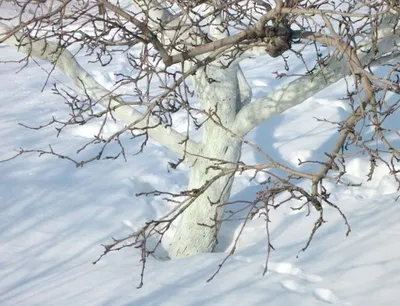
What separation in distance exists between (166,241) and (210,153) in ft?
3.66

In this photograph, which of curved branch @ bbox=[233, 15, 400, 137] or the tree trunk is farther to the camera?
the tree trunk

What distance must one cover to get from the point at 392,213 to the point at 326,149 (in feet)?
6.96

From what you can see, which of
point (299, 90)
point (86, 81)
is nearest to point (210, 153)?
point (299, 90)

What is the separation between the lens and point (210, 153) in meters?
5.25

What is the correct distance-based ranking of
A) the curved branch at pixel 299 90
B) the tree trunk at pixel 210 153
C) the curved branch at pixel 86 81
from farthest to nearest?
the tree trunk at pixel 210 153, the curved branch at pixel 86 81, the curved branch at pixel 299 90

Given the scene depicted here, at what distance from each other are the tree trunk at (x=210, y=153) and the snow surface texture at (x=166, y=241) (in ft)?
0.86

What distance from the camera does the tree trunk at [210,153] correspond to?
16.9 ft

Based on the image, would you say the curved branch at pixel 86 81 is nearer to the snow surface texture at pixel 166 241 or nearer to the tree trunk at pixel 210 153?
the tree trunk at pixel 210 153

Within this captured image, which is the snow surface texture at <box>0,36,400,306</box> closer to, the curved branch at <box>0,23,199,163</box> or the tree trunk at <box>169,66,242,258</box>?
the tree trunk at <box>169,66,242,258</box>

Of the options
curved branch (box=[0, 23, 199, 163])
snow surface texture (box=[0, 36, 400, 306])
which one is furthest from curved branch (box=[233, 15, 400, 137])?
snow surface texture (box=[0, 36, 400, 306])

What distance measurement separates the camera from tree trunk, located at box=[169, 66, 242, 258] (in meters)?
5.15

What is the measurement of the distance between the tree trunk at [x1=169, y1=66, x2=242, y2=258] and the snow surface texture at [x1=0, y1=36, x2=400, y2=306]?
0.86 feet

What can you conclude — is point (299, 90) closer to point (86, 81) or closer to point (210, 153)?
point (210, 153)

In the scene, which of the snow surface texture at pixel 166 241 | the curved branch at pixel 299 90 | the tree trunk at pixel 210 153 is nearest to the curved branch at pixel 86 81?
the tree trunk at pixel 210 153
